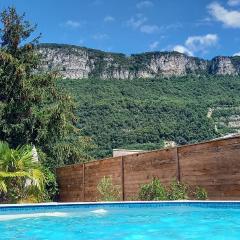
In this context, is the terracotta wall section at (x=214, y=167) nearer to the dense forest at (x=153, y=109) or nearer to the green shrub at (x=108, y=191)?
the green shrub at (x=108, y=191)

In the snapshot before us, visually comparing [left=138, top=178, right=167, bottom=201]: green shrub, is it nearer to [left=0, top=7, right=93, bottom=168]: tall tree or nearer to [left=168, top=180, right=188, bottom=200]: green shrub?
[left=168, top=180, right=188, bottom=200]: green shrub

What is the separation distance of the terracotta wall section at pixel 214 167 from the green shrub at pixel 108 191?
2675 millimetres

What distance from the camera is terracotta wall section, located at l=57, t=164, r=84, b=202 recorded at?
14219 millimetres

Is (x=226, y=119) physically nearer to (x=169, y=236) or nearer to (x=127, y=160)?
(x=127, y=160)

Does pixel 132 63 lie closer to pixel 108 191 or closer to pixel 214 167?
pixel 108 191

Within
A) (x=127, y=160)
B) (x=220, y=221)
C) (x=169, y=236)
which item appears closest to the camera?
(x=169, y=236)

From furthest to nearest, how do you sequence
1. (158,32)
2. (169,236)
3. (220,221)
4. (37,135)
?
1. (158,32)
2. (37,135)
3. (220,221)
4. (169,236)

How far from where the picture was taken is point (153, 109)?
52000 mm

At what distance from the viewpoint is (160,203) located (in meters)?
9.00

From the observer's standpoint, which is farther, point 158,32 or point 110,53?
point 110,53

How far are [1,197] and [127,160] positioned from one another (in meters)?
3.70

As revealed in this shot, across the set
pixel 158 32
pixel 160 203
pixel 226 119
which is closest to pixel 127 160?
pixel 160 203

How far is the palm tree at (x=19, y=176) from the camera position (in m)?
11.8

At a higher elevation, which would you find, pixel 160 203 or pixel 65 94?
pixel 65 94
